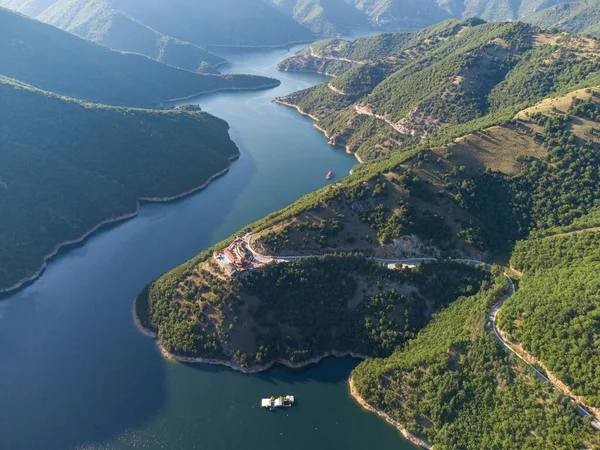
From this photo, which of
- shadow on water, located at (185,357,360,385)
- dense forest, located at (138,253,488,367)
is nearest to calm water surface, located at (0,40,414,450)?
shadow on water, located at (185,357,360,385)

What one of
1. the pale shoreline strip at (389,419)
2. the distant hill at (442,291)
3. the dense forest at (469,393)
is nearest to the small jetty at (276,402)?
the distant hill at (442,291)

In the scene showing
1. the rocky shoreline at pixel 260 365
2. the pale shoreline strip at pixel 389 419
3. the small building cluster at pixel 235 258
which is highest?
the small building cluster at pixel 235 258

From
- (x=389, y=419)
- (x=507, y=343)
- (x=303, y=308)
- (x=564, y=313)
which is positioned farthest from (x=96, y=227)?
(x=564, y=313)

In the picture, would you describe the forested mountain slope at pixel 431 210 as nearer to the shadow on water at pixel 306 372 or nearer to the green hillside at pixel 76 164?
the shadow on water at pixel 306 372

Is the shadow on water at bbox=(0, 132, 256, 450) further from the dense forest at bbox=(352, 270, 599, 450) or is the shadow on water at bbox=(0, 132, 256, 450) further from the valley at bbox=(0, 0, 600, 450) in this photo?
the dense forest at bbox=(352, 270, 599, 450)

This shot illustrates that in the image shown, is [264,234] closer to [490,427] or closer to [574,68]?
[490,427]

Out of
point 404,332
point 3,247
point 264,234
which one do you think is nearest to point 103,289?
point 3,247

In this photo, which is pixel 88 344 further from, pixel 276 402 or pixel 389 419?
pixel 389 419
